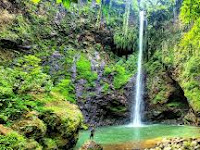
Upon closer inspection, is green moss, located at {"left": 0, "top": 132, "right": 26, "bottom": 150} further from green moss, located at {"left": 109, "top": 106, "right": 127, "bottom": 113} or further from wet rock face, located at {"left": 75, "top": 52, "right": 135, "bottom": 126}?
green moss, located at {"left": 109, "top": 106, "right": 127, "bottom": 113}

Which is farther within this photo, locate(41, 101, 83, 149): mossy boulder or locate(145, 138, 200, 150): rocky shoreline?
locate(41, 101, 83, 149): mossy boulder

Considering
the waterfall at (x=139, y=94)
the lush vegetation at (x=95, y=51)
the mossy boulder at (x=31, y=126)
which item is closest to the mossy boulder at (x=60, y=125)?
the lush vegetation at (x=95, y=51)

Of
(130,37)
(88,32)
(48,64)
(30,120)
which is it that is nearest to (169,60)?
(130,37)

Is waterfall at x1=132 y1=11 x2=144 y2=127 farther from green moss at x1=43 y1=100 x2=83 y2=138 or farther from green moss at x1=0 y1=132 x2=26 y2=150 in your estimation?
green moss at x1=0 y1=132 x2=26 y2=150

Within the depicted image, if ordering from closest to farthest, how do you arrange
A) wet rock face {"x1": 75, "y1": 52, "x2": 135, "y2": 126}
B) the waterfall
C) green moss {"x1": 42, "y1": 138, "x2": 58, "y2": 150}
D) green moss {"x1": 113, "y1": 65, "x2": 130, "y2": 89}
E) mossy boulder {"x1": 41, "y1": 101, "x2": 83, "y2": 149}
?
green moss {"x1": 42, "y1": 138, "x2": 58, "y2": 150} < mossy boulder {"x1": 41, "y1": 101, "x2": 83, "y2": 149} < wet rock face {"x1": 75, "y1": 52, "x2": 135, "y2": 126} < the waterfall < green moss {"x1": 113, "y1": 65, "x2": 130, "y2": 89}

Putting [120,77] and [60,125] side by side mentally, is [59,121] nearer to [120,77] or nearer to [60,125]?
[60,125]

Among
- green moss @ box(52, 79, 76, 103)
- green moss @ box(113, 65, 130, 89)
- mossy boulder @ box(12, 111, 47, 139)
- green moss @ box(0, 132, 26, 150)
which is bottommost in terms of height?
green moss @ box(0, 132, 26, 150)

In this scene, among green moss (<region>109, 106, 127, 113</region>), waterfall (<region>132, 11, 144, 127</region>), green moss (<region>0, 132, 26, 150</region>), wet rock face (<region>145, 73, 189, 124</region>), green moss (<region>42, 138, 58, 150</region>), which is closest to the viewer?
green moss (<region>0, 132, 26, 150</region>)

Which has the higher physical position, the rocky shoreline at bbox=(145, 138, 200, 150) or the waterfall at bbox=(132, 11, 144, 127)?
the waterfall at bbox=(132, 11, 144, 127)

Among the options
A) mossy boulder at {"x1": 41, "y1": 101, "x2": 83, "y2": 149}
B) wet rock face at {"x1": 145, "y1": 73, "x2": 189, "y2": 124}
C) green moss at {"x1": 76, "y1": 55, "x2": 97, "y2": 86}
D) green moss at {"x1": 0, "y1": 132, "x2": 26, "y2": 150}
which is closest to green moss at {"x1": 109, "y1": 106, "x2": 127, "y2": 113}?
wet rock face at {"x1": 145, "y1": 73, "x2": 189, "y2": 124}

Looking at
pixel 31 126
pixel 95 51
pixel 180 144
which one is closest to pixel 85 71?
pixel 95 51

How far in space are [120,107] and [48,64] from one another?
7424 mm

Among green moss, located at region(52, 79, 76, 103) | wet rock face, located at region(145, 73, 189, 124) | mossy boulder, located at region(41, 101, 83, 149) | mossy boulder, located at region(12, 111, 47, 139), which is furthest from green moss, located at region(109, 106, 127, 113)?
mossy boulder, located at region(12, 111, 47, 139)

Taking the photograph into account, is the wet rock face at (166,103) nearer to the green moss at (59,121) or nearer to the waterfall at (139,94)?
the waterfall at (139,94)
